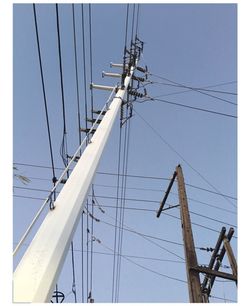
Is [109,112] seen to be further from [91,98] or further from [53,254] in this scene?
[53,254]

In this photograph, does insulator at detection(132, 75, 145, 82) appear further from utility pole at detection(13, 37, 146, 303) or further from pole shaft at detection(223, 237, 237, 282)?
utility pole at detection(13, 37, 146, 303)

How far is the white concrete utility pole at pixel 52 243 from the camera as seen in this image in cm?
255

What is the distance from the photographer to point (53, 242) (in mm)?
3055

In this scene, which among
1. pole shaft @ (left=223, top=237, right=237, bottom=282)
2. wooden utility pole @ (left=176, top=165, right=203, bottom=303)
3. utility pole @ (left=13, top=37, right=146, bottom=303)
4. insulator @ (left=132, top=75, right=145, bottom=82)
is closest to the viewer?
utility pole @ (left=13, top=37, right=146, bottom=303)

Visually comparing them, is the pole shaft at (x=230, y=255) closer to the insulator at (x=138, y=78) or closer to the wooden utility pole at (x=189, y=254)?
the wooden utility pole at (x=189, y=254)

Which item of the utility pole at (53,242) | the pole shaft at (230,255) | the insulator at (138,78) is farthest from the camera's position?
the insulator at (138,78)

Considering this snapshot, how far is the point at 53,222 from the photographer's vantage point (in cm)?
335

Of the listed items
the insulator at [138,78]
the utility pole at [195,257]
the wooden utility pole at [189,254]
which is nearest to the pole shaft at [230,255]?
the utility pole at [195,257]

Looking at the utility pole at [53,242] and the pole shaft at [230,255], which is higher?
the pole shaft at [230,255]

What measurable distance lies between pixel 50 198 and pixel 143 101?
351 inches

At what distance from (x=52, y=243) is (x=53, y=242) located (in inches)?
0.6

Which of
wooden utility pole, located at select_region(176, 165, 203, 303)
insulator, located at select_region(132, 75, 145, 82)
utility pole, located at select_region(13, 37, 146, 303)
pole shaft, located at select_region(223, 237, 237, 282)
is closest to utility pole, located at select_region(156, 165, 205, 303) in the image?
wooden utility pole, located at select_region(176, 165, 203, 303)

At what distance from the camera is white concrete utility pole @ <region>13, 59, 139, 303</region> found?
2.55 meters
